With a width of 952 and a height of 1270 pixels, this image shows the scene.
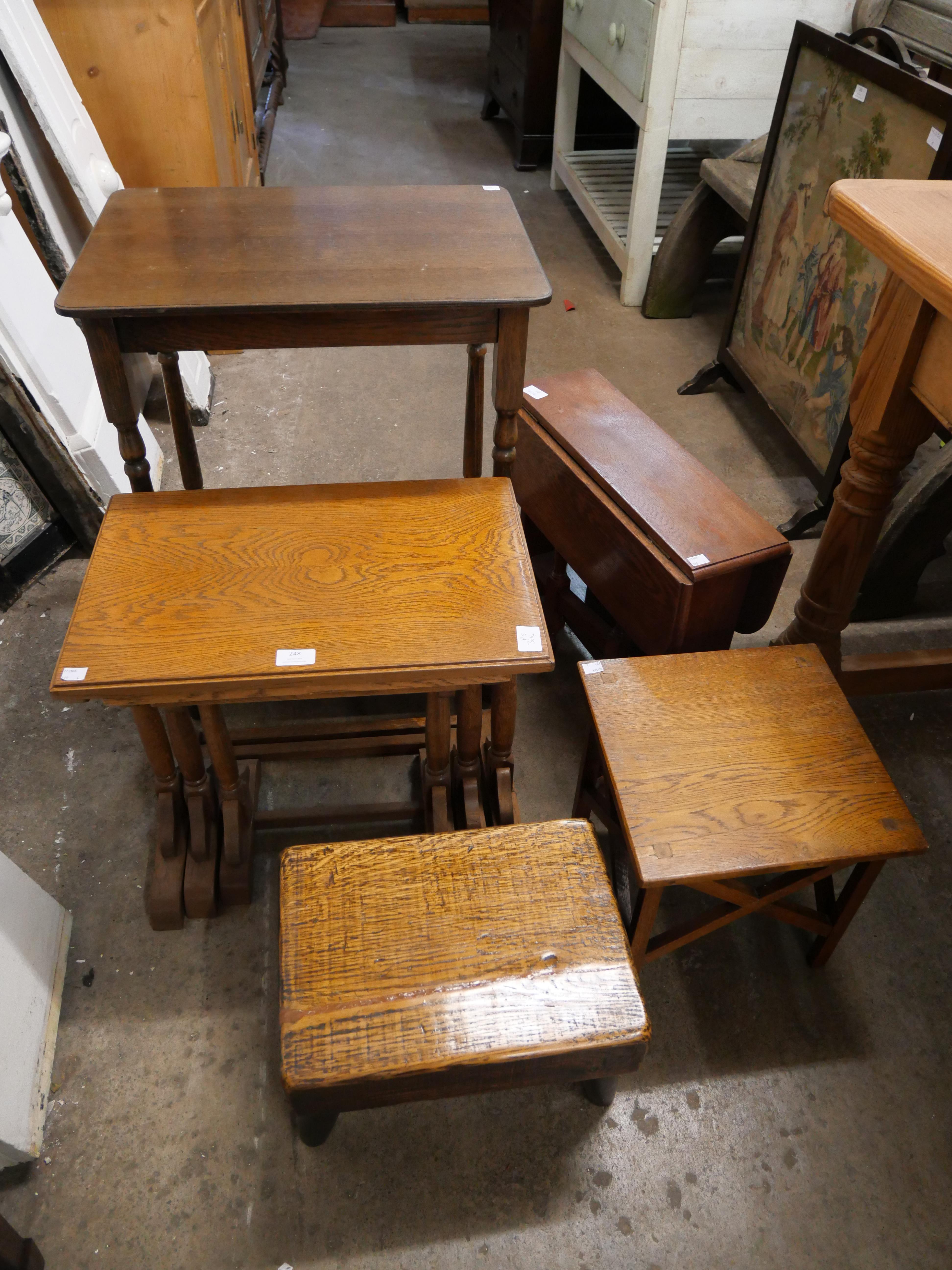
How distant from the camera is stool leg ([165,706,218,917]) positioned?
159cm

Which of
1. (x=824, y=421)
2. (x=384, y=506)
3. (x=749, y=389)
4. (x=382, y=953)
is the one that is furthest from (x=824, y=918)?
(x=749, y=389)

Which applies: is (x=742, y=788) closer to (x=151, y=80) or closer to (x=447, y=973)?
(x=447, y=973)

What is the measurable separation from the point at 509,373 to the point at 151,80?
2001mm

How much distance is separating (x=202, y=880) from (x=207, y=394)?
1914 millimetres

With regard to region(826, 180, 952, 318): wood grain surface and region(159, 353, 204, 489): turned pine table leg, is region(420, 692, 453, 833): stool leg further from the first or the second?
region(826, 180, 952, 318): wood grain surface

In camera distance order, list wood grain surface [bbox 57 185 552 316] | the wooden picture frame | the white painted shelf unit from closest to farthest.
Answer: wood grain surface [bbox 57 185 552 316], the wooden picture frame, the white painted shelf unit

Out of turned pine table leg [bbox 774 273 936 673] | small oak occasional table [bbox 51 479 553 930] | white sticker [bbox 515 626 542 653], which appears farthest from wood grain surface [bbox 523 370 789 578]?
white sticker [bbox 515 626 542 653]

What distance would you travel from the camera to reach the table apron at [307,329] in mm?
1381

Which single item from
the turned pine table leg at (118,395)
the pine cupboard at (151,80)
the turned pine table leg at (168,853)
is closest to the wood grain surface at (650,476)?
the turned pine table leg at (118,395)

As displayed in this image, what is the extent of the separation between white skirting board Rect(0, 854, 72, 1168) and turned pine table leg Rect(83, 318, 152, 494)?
0.70 m

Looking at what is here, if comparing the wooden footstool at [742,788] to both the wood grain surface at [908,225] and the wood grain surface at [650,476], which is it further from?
the wood grain surface at [908,225]

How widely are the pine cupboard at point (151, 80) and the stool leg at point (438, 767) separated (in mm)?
2214

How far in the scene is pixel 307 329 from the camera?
1.41 meters

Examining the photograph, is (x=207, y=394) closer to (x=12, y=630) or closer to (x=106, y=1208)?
(x=12, y=630)
